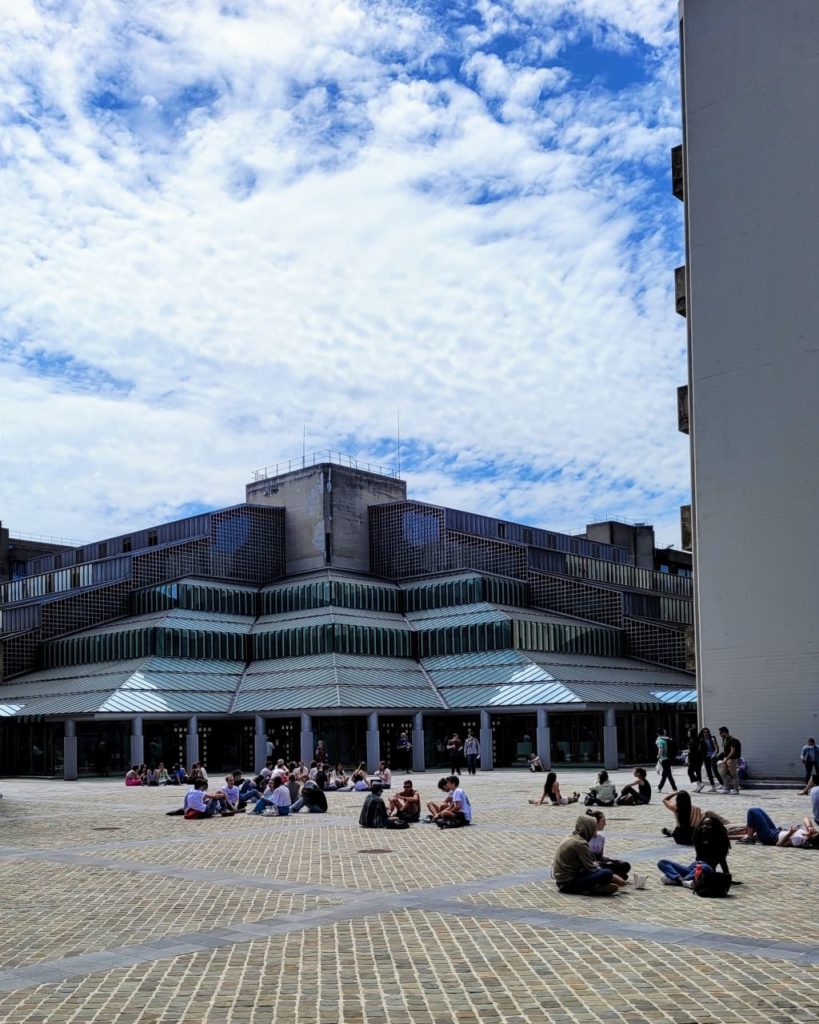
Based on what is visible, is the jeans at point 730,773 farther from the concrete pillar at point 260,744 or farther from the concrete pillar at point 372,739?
the concrete pillar at point 260,744

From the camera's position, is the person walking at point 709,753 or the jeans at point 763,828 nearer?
the jeans at point 763,828

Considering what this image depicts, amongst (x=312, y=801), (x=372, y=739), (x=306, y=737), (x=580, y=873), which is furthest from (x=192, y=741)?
→ (x=580, y=873)

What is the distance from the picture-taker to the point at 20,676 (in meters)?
65.7

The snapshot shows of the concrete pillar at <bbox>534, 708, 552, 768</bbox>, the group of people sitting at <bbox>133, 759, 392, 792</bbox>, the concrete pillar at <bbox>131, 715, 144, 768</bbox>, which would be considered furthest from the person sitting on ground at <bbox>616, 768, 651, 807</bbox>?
the concrete pillar at <bbox>131, 715, 144, 768</bbox>

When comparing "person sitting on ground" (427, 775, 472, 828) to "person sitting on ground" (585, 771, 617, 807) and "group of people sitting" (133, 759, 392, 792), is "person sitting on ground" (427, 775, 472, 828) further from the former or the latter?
"person sitting on ground" (585, 771, 617, 807)

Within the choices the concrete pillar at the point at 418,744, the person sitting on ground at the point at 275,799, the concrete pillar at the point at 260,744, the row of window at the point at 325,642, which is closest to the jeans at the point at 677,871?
the person sitting on ground at the point at 275,799

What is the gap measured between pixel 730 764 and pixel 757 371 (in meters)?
14.0

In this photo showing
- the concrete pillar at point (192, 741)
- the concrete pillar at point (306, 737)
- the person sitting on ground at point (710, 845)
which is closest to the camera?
the person sitting on ground at point (710, 845)

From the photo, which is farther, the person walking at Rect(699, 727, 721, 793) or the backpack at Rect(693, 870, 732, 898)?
the person walking at Rect(699, 727, 721, 793)

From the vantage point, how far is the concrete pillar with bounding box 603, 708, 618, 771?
178 feet

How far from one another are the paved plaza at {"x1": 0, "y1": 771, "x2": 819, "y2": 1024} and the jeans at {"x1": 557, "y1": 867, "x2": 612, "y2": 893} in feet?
0.73

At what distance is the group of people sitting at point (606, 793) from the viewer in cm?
2905

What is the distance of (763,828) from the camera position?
20.8 m

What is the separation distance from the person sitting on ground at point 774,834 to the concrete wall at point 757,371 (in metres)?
17.3
